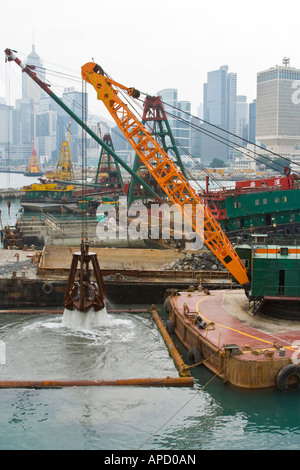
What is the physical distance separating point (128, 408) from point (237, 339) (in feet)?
17.4

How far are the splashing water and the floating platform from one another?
11.8ft

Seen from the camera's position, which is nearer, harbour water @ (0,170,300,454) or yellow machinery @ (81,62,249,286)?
harbour water @ (0,170,300,454)

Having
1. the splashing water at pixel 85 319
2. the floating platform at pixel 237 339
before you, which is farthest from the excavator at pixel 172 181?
the splashing water at pixel 85 319

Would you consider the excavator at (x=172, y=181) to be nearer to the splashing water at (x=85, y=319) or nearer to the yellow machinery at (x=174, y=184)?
the yellow machinery at (x=174, y=184)

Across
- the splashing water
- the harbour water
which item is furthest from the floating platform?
the splashing water

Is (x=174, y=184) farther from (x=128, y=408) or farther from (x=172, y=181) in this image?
(x=128, y=408)

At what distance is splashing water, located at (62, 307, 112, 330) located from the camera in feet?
89.2

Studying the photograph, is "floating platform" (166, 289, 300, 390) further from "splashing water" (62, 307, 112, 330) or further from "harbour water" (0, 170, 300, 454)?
"splashing water" (62, 307, 112, 330)

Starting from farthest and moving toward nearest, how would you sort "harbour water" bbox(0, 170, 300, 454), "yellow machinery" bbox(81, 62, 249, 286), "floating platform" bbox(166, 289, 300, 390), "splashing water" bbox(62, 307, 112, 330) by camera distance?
"yellow machinery" bbox(81, 62, 249, 286), "splashing water" bbox(62, 307, 112, 330), "floating platform" bbox(166, 289, 300, 390), "harbour water" bbox(0, 170, 300, 454)

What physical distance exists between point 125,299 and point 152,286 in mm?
1892

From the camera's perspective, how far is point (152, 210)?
56.8m

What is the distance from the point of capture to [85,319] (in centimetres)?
2722

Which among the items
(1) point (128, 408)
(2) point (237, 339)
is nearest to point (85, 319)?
(1) point (128, 408)
